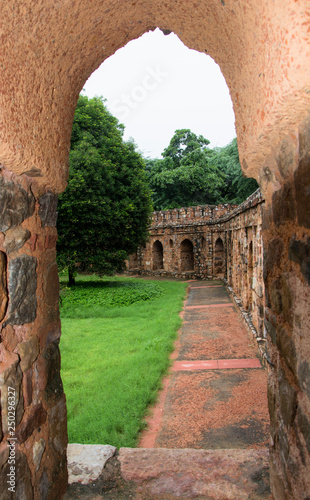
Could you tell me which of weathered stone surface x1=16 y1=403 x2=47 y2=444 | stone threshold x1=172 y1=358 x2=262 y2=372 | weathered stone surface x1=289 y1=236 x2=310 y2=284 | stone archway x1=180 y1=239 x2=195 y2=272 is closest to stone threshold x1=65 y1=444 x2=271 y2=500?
weathered stone surface x1=16 y1=403 x2=47 y2=444

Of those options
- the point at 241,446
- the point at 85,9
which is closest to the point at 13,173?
the point at 85,9

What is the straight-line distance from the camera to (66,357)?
21.4 feet

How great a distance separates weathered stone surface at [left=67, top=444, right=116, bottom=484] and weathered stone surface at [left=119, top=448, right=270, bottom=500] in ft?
0.42

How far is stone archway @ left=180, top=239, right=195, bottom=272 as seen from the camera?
68.0 ft

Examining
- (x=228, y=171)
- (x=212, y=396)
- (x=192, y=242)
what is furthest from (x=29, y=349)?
(x=228, y=171)

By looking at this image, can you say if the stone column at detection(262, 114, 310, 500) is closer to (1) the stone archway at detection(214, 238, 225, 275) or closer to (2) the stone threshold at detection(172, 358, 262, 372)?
(2) the stone threshold at detection(172, 358, 262, 372)

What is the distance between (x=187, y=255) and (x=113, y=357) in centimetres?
1497

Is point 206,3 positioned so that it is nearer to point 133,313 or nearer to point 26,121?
point 26,121

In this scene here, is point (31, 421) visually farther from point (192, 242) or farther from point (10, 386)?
point (192, 242)

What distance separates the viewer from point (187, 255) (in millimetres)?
21000

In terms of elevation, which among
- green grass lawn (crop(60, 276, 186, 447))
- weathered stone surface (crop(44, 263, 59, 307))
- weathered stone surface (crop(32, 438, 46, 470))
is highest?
weathered stone surface (crop(44, 263, 59, 307))

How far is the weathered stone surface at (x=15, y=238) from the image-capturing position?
1673 mm

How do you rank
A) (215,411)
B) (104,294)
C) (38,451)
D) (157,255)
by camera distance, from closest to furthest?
(38,451) < (215,411) < (104,294) < (157,255)

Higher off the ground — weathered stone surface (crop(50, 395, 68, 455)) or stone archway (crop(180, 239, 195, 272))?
stone archway (crop(180, 239, 195, 272))
